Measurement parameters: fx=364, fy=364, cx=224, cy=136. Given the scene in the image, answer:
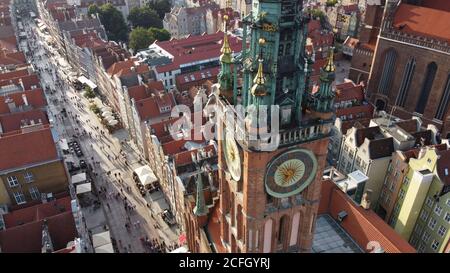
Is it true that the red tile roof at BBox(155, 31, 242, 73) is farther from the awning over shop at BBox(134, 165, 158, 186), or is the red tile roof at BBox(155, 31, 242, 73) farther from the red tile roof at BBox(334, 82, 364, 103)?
the awning over shop at BBox(134, 165, 158, 186)

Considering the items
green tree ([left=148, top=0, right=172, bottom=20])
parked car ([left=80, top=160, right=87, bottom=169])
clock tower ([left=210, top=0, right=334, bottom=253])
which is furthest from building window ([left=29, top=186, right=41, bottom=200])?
green tree ([left=148, top=0, right=172, bottom=20])

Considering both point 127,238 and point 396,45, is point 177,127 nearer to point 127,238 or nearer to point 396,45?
point 127,238

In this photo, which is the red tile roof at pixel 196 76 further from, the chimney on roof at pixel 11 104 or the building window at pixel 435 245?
the building window at pixel 435 245

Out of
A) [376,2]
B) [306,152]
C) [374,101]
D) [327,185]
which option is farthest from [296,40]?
[376,2]

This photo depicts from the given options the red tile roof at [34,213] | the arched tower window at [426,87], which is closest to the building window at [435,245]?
the arched tower window at [426,87]

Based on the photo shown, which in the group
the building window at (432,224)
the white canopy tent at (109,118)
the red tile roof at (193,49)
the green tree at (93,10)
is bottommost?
the white canopy tent at (109,118)
